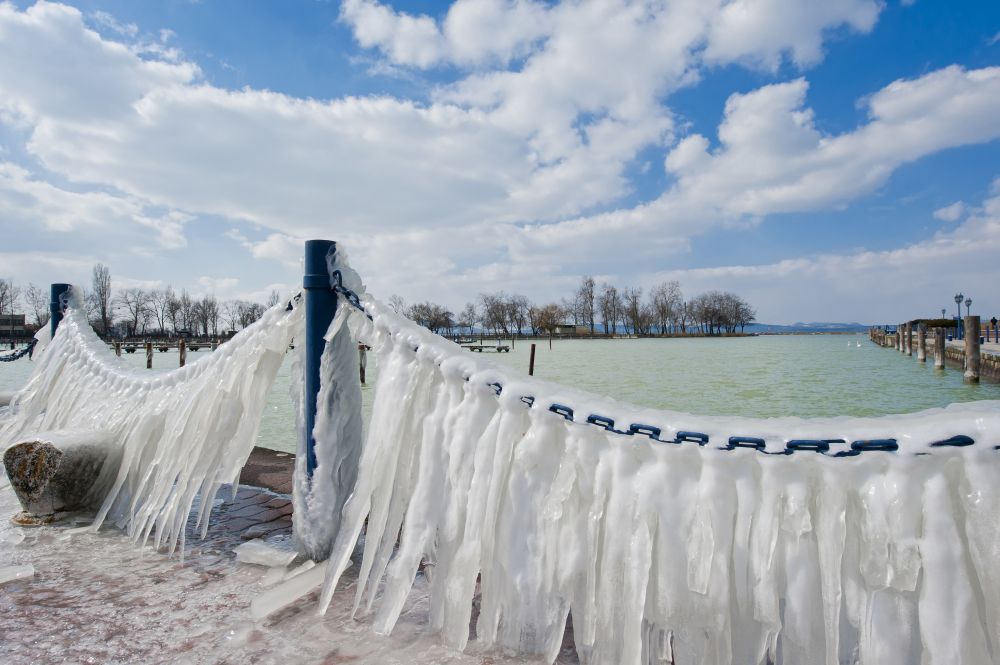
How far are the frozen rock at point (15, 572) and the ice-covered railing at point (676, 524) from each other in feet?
5.73

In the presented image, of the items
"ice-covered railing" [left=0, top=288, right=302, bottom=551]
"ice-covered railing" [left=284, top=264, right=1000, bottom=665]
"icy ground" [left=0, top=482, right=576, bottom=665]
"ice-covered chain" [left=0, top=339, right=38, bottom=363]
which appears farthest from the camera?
"ice-covered chain" [left=0, top=339, right=38, bottom=363]

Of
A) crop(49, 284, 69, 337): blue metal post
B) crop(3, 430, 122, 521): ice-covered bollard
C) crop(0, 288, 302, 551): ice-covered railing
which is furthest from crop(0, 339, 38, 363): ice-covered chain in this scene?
crop(3, 430, 122, 521): ice-covered bollard

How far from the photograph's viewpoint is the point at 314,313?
2.72 meters

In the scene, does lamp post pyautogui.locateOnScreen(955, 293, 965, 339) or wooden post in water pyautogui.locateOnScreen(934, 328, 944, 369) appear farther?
lamp post pyautogui.locateOnScreen(955, 293, 965, 339)

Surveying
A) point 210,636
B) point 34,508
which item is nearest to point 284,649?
point 210,636

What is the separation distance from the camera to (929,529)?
1336 millimetres

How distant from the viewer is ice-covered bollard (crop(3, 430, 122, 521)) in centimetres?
346

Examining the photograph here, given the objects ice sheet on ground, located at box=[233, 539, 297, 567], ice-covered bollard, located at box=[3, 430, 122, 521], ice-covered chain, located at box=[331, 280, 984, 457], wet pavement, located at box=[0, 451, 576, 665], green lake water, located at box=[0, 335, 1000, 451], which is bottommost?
green lake water, located at box=[0, 335, 1000, 451]

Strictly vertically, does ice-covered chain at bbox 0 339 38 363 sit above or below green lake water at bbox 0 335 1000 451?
above

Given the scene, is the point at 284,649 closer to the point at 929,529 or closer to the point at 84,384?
the point at 929,529

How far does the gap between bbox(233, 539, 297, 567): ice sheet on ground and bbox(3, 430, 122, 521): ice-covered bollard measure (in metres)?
1.35

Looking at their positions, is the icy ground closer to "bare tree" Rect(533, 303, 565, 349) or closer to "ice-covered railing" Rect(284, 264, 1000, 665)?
"ice-covered railing" Rect(284, 264, 1000, 665)

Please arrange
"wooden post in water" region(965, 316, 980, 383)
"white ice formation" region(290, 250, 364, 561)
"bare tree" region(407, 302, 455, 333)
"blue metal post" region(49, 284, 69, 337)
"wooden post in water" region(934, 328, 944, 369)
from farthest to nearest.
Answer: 1. "bare tree" region(407, 302, 455, 333)
2. "wooden post in water" region(934, 328, 944, 369)
3. "wooden post in water" region(965, 316, 980, 383)
4. "blue metal post" region(49, 284, 69, 337)
5. "white ice formation" region(290, 250, 364, 561)

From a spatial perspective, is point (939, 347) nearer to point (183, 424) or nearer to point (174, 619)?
point (183, 424)
